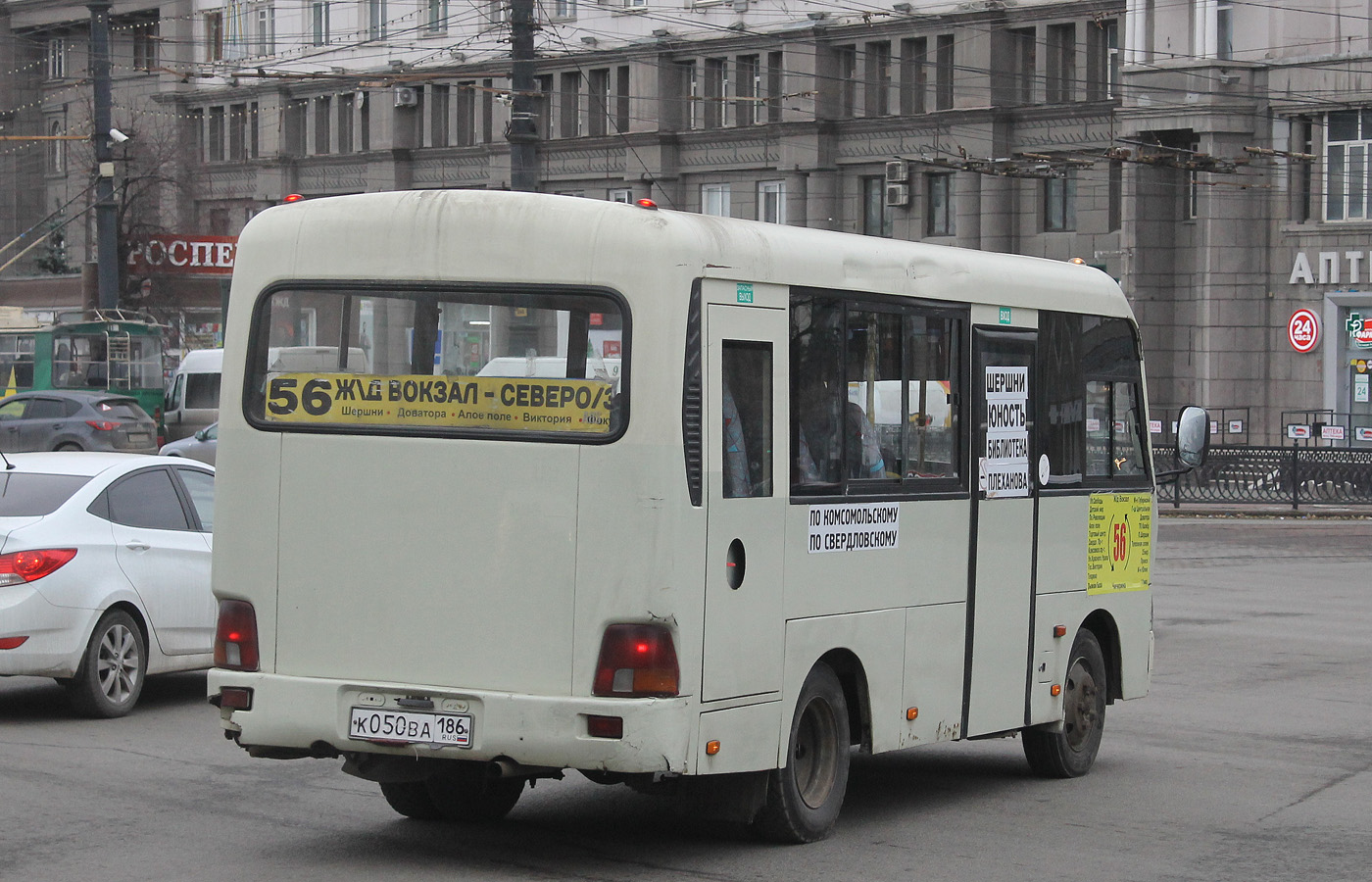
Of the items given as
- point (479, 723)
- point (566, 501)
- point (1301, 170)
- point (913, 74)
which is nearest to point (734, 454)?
point (566, 501)

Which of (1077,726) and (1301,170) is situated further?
(1301,170)

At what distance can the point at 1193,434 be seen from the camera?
1038 cm

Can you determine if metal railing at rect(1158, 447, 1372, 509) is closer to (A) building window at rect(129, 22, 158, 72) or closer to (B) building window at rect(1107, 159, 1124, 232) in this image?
(B) building window at rect(1107, 159, 1124, 232)

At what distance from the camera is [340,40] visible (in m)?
58.7

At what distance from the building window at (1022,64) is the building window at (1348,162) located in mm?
7903

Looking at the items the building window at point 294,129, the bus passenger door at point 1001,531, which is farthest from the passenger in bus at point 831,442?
the building window at point 294,129

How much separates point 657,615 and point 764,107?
46.2 metres

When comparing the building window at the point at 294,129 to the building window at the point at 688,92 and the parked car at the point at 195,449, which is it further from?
the parked car at the point at 195,449

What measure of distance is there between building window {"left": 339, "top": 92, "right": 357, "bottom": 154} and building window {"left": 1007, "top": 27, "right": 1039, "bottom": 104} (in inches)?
899

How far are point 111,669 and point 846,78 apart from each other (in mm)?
41341

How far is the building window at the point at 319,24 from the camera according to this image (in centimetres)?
5903

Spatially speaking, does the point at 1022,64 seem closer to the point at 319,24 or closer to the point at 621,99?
the point at 621,99

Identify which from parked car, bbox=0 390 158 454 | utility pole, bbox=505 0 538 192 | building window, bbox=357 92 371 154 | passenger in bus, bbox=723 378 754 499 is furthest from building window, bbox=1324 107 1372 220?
passenger in bus, bbox=723 378 754 499

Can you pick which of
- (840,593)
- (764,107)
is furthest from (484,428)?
(764,107)
